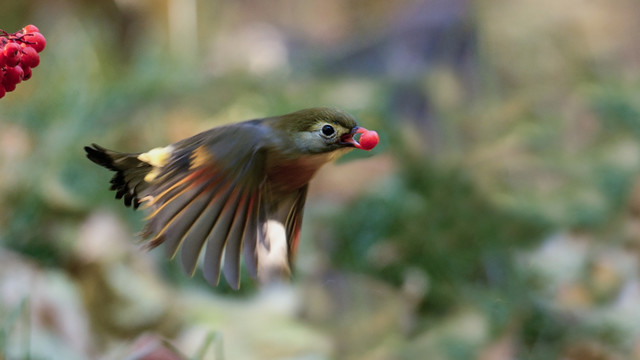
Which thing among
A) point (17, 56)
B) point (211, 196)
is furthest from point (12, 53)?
point (211, 196)

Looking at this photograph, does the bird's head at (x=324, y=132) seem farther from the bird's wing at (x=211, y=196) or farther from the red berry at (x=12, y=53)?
the red berry at (x=12, y=53)

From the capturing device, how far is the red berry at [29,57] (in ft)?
1.43

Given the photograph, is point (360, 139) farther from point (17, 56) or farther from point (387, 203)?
point (387, 203)

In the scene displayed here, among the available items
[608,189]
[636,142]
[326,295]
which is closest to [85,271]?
[326,295]

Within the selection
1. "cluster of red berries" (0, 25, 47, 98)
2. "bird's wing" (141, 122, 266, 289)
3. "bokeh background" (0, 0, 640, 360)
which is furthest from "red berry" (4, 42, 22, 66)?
"bokeh background" (0, 0, 640, 360)

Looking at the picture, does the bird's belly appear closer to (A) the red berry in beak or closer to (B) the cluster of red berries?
(A) the red berry in beak

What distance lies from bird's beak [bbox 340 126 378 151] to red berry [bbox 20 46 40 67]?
0.19m

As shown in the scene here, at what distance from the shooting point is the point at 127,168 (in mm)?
438

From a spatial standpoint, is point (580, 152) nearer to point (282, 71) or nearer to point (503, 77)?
point (503, 77)

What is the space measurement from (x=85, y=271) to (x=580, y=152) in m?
1.03

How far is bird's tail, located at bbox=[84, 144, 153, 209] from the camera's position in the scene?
43 cm

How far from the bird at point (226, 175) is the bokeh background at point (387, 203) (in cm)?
9

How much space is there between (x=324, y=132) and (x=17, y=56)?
0.18 metres

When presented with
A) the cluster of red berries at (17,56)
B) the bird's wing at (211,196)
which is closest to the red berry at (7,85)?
the cluster of red berries at (17,56)
